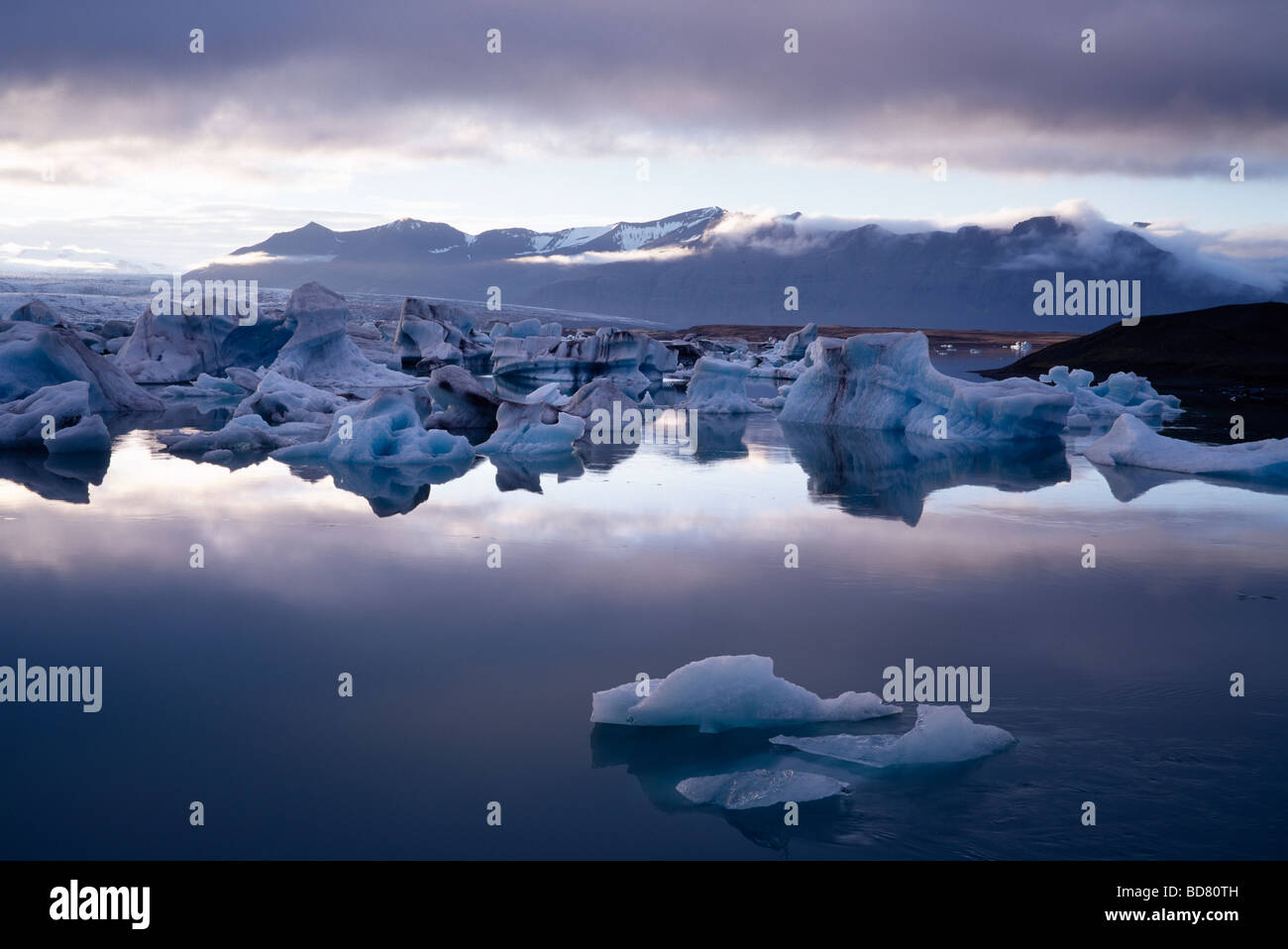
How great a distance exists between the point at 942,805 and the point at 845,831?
350 millimetres

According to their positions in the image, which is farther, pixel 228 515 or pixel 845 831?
pixel 228 515

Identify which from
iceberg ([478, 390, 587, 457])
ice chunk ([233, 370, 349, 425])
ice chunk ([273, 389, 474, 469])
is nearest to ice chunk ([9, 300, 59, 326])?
ice chunk ([233, 370, 349, 425])

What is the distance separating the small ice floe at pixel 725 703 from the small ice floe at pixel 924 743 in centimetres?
16

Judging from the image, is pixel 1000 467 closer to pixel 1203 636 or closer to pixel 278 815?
pixel 1203 636

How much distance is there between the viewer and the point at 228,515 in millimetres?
7730

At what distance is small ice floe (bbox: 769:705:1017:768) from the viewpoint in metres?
3.30

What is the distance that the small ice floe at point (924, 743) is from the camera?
330cm

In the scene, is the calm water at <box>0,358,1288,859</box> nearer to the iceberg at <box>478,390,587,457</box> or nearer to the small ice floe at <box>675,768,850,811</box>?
the small ice floe at <box>675,768,850,811</box>

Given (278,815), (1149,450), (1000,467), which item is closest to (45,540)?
(278,815)

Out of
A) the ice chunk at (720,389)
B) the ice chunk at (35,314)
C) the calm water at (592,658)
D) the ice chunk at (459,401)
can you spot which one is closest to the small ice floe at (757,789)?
the calm water at (592,658)

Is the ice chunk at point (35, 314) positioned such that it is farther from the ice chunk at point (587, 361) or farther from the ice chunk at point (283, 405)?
the ice chunk at point (283, 405)

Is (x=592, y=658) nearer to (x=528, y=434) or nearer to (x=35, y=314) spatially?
(x=528, y=434)
